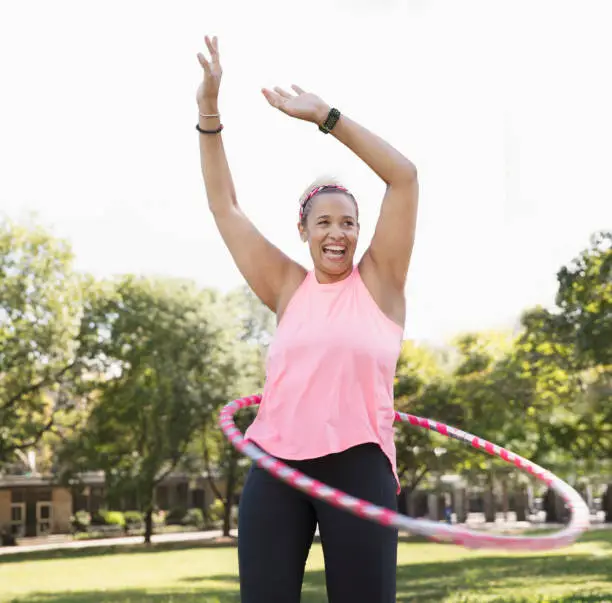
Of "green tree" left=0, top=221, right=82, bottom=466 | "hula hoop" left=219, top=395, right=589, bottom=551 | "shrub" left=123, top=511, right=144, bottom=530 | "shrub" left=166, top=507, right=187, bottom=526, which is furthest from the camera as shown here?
"shrub" left=166, top=507, right=187, bottom=526

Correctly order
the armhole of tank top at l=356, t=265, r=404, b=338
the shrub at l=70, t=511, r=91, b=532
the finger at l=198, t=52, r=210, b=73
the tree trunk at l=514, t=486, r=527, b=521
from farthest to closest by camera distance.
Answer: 1. the tree trunk at l=514, t=486, r=527, b=521
2. the shrub at l=70, t=511, r=91, b=532
3. the finger at l=198, t=52, r=210, b=73
4. the armhole of tank top at l=356, t=265, r=404, b=338

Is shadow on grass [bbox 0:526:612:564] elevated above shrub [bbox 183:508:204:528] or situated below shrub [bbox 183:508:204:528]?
above

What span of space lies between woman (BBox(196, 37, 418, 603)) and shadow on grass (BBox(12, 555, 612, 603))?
32.1ft

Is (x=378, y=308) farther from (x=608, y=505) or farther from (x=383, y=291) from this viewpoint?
(x=608, y=505)

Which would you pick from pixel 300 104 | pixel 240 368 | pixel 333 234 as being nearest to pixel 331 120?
pixel 300 104

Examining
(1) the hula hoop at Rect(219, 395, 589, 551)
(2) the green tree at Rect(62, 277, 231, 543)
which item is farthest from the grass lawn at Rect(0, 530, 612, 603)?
(1) the hula hoop at Rect(219, 395, 589, 551)

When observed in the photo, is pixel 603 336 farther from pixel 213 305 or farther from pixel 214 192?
pixel 213 305

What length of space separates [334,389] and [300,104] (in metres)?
1.03

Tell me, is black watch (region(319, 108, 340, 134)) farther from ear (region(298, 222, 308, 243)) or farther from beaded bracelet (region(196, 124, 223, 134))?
beaded bracelet (region(196, 124, 223, 134))

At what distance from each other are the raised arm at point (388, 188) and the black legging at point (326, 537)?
2.14 feet

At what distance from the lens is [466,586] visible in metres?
18.2

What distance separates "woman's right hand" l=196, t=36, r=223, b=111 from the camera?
3.68 m

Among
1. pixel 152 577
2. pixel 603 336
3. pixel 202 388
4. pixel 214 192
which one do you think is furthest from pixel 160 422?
pixel 214 192

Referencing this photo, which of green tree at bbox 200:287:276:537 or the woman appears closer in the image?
the woman
